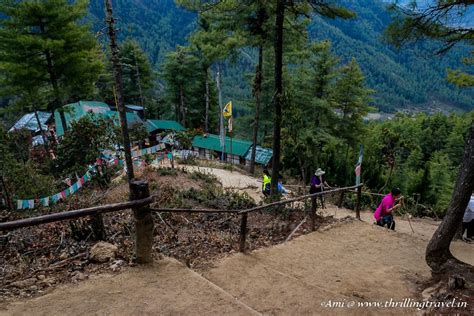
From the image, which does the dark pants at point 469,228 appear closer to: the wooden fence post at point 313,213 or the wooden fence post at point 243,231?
the wooden fence post at point 313,213

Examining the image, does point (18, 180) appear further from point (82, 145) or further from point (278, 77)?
point (278, 77)

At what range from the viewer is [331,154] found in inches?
998

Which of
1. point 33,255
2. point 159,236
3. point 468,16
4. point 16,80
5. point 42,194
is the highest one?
point 468,16

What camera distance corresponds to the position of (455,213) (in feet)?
17.5

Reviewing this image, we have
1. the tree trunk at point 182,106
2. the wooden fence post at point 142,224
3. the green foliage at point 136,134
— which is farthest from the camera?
the tree trunk at point 182,106

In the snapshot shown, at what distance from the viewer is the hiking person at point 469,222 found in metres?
9.03

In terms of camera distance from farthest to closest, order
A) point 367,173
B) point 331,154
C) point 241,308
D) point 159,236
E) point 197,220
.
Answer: point 331,154 < point 367,173 < point 197,220 < point 159,236 < point 241,308

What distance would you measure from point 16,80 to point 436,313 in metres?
20.3

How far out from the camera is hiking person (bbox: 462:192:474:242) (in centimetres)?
903

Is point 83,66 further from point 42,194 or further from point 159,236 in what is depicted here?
point 159,236

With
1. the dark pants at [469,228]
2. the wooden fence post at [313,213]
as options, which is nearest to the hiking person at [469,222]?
the dark pants at [469,228]

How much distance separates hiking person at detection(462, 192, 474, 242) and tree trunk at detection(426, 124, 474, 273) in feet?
14.6

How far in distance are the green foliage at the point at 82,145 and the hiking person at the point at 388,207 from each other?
12247mm

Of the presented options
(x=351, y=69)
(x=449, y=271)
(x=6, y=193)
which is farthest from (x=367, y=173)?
(x=6, y=193)
